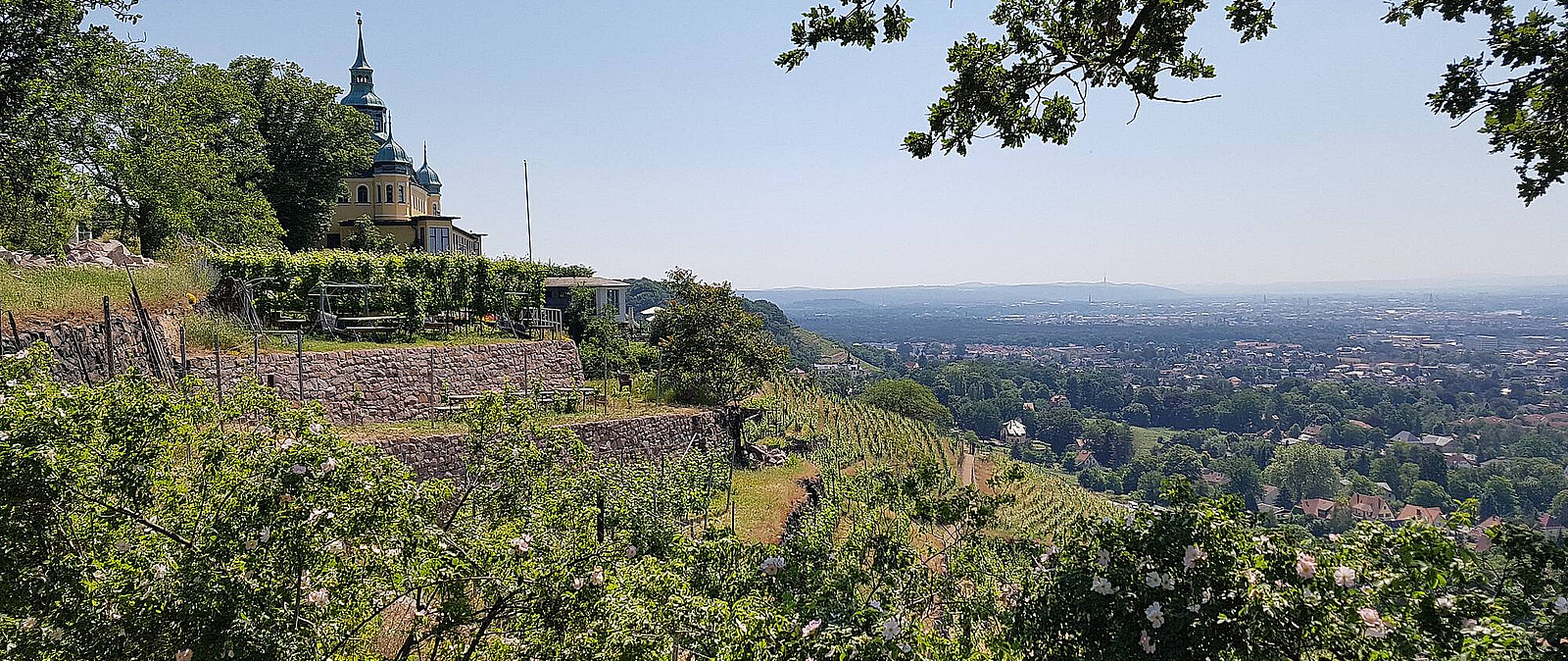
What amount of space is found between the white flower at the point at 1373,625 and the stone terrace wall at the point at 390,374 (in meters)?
10.4

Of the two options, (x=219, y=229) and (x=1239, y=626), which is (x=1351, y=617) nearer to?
(x=1239, y=626)

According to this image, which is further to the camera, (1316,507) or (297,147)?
(1316,507)

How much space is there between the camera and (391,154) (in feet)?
120

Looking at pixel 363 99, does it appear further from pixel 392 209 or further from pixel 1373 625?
pixel 1373 625

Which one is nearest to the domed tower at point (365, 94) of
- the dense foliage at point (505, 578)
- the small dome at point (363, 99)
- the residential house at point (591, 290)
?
the small dome at point (363, 99)

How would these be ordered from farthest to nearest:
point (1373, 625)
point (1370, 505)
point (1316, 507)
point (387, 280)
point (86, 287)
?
1. point (1316, 507)
2. point (1370, 505)
3. point (387, 280)
4. point (86, 287)
5. point (1373, 625)

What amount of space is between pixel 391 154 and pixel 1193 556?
40.2 m

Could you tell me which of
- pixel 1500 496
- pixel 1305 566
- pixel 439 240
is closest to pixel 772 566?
pixel 1305 566

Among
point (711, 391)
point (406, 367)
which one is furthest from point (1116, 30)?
point (711, 391)

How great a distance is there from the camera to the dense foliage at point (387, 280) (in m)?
15.6

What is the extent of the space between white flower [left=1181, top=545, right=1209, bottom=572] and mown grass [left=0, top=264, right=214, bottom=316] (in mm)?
13466

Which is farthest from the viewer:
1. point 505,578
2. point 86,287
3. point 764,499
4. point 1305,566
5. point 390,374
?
point 764,499

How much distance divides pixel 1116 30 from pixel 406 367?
46.7 feet

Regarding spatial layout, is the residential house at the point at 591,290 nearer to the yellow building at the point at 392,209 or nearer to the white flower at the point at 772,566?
the yellow building at the point at 392,209
